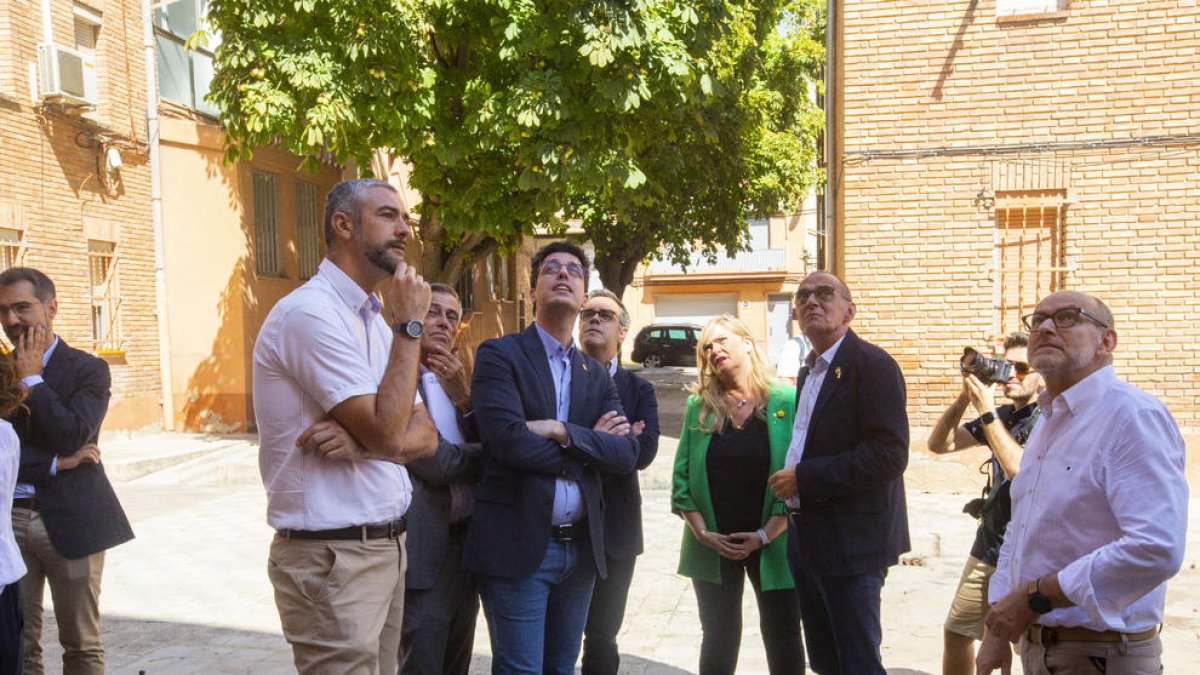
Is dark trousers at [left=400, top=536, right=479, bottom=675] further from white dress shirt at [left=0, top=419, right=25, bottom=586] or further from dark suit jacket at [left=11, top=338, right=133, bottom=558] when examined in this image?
white dress shirt at [left=0, top=419, right=25, bottom=586]

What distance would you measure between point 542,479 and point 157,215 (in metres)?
14.1

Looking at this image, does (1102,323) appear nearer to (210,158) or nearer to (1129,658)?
(1129,658)

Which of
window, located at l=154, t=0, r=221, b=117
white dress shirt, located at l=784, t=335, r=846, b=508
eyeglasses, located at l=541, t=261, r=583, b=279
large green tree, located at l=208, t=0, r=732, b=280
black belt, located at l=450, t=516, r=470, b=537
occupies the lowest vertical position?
black belt, located at l=450, t=516, r=470, b=537

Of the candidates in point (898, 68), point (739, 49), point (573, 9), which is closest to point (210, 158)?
point (573, 9)

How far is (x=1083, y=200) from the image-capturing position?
10391mm

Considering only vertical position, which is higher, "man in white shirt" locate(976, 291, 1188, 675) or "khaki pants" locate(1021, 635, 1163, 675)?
"man in white shirt" locate(976, 291, 1188, 675)

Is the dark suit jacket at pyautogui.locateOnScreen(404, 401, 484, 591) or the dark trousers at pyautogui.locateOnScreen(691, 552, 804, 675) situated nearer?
the dark suit jacket at pyautogui.locateOnScreen(404, 401, 484, 591)

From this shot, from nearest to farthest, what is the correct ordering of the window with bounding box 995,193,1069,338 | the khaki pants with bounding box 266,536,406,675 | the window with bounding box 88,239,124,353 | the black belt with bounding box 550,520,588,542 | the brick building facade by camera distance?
the khaki pants with bounding box 266,536,406,675 < the black belt with bounding box 550,520,588,542 < the brick building facade < the window with bounding box 995,193,1069,338 < the window with bounding box 88,239,124,353

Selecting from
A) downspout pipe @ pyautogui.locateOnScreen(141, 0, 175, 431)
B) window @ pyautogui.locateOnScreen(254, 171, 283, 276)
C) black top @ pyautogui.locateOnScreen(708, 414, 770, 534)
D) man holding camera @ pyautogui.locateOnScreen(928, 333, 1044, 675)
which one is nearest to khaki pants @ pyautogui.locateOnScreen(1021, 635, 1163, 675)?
man holding camera @ pyautogui.locateOnScreen(928, 333, 1044, 675)

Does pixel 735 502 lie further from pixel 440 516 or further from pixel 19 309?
pixel 19 309

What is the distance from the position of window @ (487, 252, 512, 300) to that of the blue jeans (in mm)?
22190

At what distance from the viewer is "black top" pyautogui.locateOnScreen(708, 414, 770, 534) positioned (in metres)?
4.56

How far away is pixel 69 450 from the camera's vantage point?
388cm

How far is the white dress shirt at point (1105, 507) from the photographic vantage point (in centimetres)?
266
